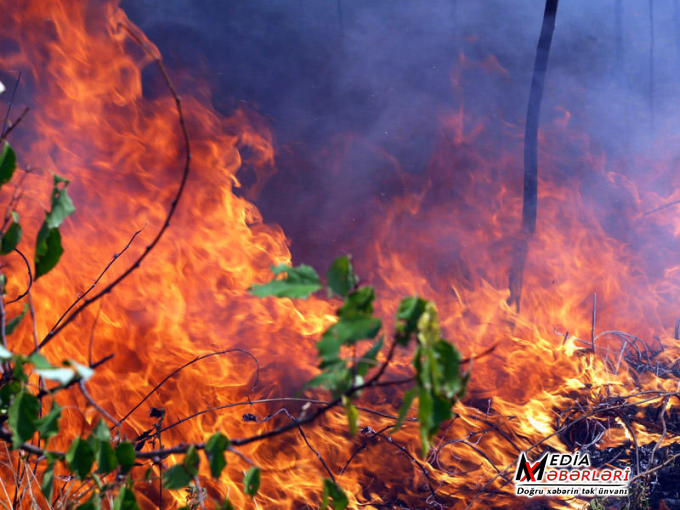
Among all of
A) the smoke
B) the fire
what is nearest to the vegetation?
the fire

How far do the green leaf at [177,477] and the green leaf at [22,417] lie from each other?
221 millimetres

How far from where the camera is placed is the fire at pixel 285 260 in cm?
260

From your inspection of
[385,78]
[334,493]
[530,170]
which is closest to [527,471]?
[334,493]

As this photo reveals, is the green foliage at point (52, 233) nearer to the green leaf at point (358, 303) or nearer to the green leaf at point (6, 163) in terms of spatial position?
the green leaf at point (6, 163)

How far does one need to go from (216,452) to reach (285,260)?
2.76 m

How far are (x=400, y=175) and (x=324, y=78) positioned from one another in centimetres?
95

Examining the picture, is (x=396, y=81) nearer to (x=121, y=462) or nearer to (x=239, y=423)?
(x=239, y=423)

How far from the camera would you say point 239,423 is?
2574mm

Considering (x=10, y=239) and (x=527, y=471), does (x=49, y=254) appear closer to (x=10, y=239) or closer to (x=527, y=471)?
(x=10, y=239)

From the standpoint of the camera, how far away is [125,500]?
0.79 meters

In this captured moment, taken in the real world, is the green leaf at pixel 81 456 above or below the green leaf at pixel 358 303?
below

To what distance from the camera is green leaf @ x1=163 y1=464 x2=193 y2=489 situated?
82cm

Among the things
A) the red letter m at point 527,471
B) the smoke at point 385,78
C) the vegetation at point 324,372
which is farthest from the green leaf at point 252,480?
the smoke at point 385,78

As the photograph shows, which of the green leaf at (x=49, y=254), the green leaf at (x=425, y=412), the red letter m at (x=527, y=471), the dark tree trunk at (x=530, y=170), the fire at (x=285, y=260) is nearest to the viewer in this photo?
the green leaf at (x=425, y=412)
